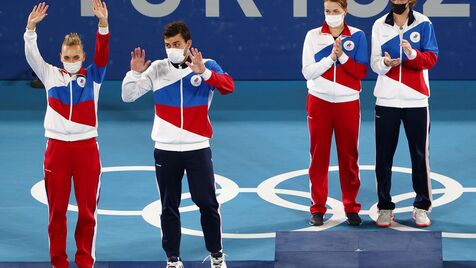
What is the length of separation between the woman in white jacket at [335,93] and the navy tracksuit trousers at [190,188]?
149 cm

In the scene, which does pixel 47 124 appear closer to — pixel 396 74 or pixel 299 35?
pixel 396 74

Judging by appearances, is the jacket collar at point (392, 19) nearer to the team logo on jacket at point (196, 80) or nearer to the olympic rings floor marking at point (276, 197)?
the olympic rings floor marking at point (276, 197)

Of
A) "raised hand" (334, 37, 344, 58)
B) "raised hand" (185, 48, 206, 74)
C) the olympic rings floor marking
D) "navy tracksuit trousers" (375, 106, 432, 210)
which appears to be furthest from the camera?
the olympic rings floor marking

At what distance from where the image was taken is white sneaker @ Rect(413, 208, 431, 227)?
361 inches

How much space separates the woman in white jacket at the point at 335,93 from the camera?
8.86 metres

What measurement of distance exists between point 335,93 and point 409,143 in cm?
77

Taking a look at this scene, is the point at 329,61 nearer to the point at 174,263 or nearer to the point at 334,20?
the point at 334,20

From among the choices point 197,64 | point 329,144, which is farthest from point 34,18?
point 329,144

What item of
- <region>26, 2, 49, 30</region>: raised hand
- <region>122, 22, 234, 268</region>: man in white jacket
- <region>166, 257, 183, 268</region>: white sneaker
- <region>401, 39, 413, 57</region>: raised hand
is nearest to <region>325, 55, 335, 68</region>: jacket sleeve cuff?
<region>401, 39, 413, 57</region>: raised hand

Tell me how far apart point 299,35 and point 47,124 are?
755 cm

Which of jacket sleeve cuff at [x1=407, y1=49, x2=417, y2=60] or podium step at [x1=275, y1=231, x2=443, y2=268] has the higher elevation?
jacket sleeve cuff at [x1=407, y1=49, x2=417, y2=60]

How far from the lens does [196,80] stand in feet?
25.6

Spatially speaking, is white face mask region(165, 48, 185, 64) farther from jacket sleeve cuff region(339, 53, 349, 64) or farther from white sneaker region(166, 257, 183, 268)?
jacket sleeve cuff region(339, 53, 349, 64)

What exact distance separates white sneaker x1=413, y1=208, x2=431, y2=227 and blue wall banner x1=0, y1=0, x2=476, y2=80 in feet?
19.1
